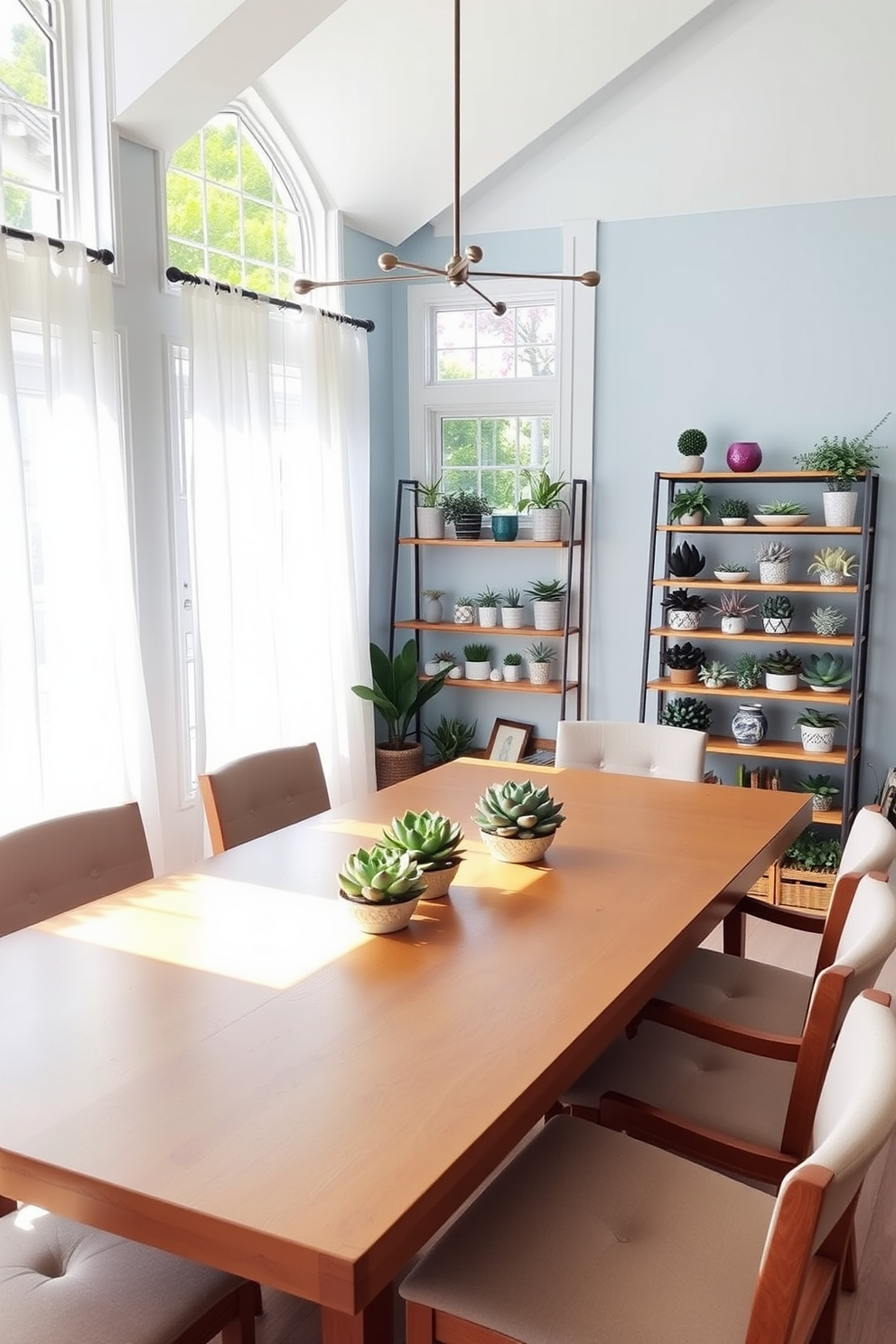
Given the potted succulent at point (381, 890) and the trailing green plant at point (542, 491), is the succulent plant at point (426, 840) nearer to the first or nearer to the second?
the potted succulent at point (381, 890)

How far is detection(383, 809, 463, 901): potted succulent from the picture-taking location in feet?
6.91

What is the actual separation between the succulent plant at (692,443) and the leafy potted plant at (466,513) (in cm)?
97

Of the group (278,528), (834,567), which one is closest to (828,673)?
(834,567)

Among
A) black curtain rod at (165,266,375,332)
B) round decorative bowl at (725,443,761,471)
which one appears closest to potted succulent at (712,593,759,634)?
round decorative bowl at (725,443,761,471)

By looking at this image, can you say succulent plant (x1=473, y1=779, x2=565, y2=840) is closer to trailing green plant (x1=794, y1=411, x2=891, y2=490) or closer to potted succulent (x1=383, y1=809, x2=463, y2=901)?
potted succulent (x1=383, y1=809, x2=463, y2=901)

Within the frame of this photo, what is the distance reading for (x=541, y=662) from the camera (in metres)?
5.21

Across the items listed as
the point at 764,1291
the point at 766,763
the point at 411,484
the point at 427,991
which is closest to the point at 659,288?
the point at 411,484

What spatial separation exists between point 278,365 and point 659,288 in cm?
161

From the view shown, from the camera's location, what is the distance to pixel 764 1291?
1.28 metres

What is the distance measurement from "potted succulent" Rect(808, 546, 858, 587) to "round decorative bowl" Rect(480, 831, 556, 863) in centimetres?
253

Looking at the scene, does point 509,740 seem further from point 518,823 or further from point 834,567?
point 518,823

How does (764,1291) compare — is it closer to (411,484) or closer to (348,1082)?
(348,1082)

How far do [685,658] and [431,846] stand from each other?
9.47 ft

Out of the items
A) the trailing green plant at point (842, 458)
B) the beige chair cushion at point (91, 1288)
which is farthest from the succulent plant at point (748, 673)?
the beige chair cushion at point (91, 1288)
